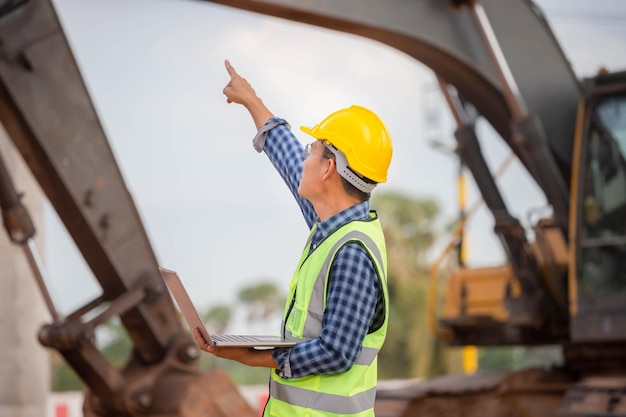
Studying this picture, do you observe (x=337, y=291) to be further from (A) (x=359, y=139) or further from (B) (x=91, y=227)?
(B) (x=91, y=227)

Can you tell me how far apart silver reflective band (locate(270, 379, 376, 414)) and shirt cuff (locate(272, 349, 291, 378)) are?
52 millimetres

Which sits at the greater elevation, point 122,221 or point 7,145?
point 7,145

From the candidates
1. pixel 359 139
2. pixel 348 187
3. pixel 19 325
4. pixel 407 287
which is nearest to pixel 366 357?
pixel 348 187

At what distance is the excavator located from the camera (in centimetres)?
596

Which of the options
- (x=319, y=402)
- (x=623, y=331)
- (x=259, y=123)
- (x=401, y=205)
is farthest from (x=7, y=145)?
(x=401, y=205)

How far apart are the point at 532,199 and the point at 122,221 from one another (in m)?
3.88


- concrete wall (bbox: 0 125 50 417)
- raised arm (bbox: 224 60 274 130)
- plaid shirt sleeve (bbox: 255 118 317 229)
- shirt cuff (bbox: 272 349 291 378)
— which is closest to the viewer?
shirt cuff (bbox: 272 349 291 378)

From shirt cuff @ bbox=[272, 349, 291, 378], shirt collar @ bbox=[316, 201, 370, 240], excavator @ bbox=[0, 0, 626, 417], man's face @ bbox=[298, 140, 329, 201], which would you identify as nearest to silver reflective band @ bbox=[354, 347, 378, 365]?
shirt cuff @ bbox=[272, 349, 291, 378]

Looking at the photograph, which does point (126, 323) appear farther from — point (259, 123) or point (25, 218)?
point (259, 123)

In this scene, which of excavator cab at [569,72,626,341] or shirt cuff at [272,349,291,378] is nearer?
shirt cuff at [272,349,291,378]

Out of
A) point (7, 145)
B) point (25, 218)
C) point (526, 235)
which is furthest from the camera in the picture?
point (7, 145)

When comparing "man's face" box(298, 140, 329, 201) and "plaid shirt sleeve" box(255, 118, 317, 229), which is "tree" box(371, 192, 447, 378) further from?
"man's face" box(298, 140, 329, 201)

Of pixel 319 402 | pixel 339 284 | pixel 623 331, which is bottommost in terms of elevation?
pixel 623 331

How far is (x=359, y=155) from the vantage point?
8.49ft
